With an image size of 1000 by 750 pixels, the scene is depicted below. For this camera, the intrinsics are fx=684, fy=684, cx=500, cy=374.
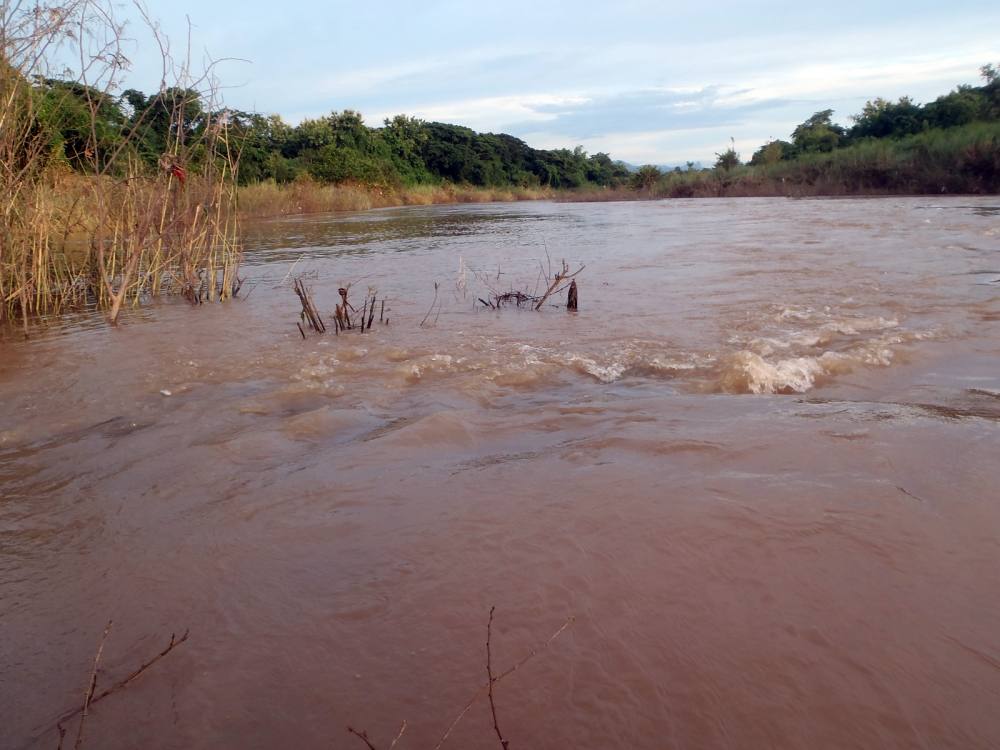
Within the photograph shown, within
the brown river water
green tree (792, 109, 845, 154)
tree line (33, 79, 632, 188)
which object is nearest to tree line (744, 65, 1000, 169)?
green tree (792, 109, 845, 154)

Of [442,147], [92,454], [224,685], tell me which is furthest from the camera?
[442,147]

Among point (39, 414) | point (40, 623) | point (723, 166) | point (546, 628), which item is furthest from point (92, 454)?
point (723, 166)

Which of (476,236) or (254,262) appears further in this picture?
(476,236)

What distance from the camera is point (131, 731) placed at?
1.39 metres

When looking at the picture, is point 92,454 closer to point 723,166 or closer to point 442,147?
point 723,166

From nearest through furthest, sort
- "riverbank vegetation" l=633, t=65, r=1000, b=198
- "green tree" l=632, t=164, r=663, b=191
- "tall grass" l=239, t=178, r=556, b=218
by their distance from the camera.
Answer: "riverbank vegetation" l=633, t=65, r=1000, b=198 < "tall grass" l=239, t=178, r=556, b=218 < "green tree" l=632, t=164, r=663, b=191

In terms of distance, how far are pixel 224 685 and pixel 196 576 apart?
1.70ft

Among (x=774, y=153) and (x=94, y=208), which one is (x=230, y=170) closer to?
(x=94, y=208)

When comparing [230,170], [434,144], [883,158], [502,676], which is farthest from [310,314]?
[434,144]

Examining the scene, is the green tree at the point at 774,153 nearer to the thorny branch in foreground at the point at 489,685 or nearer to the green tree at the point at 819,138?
the green tree at the point at 819,138

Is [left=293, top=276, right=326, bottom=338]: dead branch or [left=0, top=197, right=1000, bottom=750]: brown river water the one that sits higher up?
[left=293, top=276, right=326, bottom=338]: dead branch

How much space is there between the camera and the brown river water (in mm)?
1426

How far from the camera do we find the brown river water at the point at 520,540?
143cm

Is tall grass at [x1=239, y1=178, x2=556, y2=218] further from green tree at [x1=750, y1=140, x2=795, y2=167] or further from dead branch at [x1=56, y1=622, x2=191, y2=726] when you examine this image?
dead branch at [x1=56, y1=622, x2=191, y2=726]
